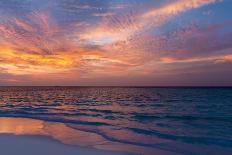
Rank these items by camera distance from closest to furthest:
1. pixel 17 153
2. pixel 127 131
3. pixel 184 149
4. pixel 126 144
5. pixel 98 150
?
pixel 17 153
pixel 98 150
pixel 184 149
pixel 126 144
pixel 127 131

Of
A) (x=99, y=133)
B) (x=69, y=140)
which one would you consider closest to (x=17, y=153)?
(x=69, y=140)

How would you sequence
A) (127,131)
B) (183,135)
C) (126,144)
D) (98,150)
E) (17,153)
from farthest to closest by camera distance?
1. (127,131)
2. (183,135)
3. (126,144)
4. (98,150)
5. (17,153)

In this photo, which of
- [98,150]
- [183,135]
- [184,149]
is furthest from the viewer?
[183,135]

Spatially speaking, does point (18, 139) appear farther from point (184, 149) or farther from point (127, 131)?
point (184, 149)

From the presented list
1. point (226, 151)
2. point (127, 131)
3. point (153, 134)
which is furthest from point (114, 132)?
point (226, 151)

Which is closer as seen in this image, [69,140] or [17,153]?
[17,153]

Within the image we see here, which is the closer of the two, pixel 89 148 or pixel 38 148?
pixel 38 148

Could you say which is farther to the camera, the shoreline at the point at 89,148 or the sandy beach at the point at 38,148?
the shoreline at the point at 89,148

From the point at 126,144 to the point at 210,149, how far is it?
339 centimetres

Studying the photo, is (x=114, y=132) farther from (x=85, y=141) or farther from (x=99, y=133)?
(x=85, y=141)

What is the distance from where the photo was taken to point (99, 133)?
12.1 m

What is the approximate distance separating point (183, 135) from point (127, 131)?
2.97m

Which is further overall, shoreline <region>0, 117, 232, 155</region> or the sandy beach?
shoreline <region>0, 117, 232, 155</region>

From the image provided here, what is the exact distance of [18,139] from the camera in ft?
31.1
